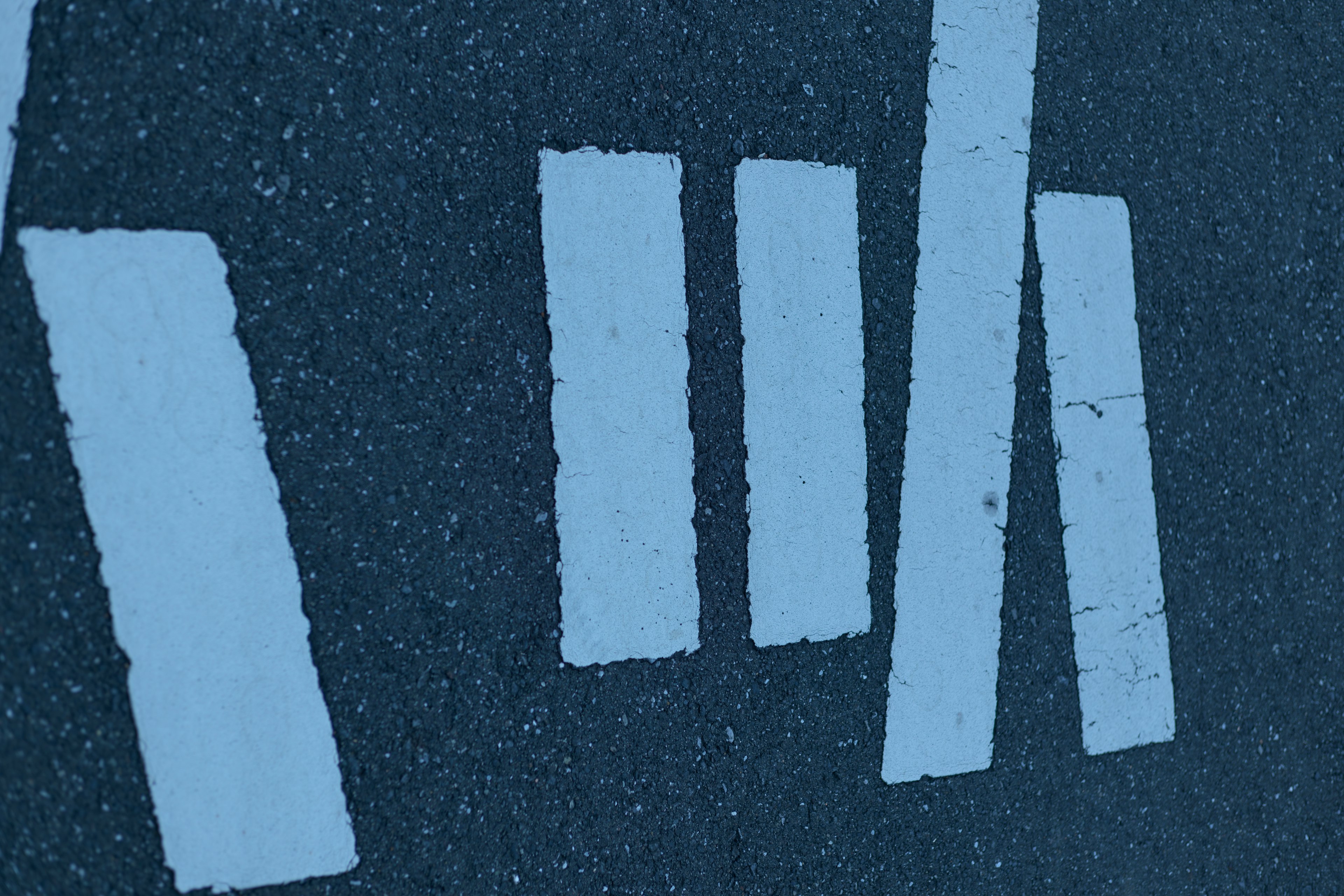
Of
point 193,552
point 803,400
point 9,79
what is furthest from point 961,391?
point 9,79

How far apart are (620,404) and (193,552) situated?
104 centimetres

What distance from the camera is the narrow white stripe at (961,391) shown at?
264 centimetres

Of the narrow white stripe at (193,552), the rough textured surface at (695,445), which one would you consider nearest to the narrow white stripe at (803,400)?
the rough textured surface at (695,445)

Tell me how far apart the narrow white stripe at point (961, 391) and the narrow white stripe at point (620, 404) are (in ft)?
2.32

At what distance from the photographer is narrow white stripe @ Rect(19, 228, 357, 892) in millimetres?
1938

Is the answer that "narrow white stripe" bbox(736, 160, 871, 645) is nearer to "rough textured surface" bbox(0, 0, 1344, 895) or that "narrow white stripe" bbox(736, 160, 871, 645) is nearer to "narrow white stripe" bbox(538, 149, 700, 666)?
"rough textured surface" bbox(0, 0, 1344, 895)

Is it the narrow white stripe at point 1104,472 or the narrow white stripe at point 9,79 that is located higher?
the narrow white stripe at point 9,79

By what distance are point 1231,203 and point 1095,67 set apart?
0.71 meters

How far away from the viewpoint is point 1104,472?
2879mm

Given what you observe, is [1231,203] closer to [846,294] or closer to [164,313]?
[846,294]

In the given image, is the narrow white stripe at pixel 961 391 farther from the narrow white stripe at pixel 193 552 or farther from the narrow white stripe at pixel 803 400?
the narrow white stripe at pixel 193 552

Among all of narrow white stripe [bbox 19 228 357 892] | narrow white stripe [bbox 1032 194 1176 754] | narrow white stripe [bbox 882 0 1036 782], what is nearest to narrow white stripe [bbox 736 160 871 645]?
narrow white stripe [bbox 882 0 1036 782]

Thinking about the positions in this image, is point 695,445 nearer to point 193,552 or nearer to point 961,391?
point 961,391

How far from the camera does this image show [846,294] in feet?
8.45
